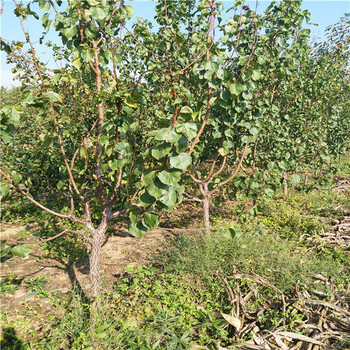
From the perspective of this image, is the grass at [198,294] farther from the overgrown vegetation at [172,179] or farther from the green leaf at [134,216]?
the green leaf at [134,216]

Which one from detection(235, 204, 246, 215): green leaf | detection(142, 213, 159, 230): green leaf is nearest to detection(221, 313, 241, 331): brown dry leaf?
detection(235, 204, 246, 215): green leaf

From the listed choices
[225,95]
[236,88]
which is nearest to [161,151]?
[236,88]

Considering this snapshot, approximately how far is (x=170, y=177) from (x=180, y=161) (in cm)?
12

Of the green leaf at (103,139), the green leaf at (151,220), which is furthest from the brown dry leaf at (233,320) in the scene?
the green leaf at (103,139)

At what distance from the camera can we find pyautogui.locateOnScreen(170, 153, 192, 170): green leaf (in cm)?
160

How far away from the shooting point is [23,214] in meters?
6.21

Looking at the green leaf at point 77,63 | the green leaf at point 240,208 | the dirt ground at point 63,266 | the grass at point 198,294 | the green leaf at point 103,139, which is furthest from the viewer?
the green leaf at point 240,208

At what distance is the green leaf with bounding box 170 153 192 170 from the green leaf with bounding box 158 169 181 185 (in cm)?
8

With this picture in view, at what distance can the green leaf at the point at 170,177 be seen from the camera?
1632mm

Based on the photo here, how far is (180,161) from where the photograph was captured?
5.34 ft

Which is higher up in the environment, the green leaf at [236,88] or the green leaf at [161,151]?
the green leaf at [236,88]

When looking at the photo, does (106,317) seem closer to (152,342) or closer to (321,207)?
(152,342)

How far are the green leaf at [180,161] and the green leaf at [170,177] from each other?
0.27 ft

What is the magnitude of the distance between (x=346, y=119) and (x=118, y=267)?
985cm
